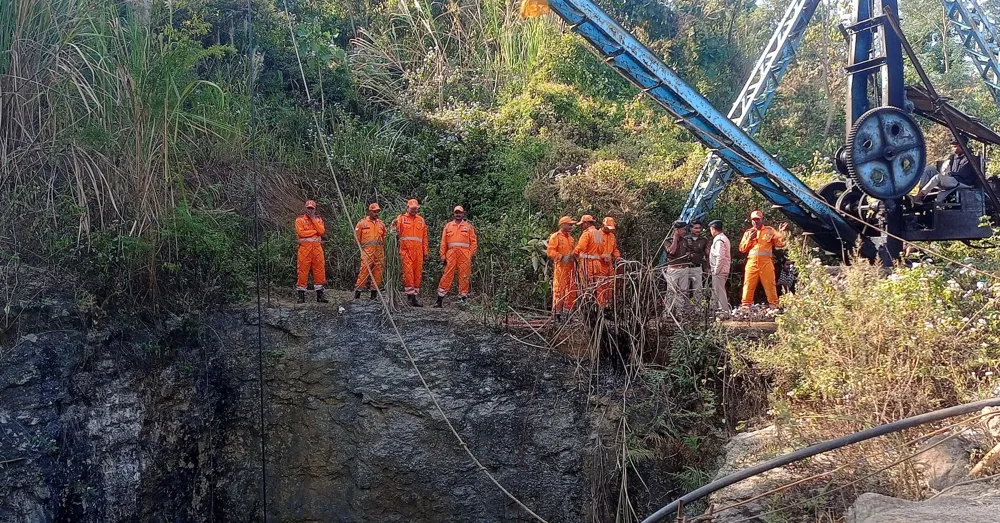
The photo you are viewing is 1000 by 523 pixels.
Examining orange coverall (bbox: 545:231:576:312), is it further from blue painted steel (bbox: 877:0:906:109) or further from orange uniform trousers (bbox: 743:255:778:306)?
blue painted steel (bbox: 877:0:906:109)

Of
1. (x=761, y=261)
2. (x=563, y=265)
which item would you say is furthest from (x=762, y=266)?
(x=563, y=265)

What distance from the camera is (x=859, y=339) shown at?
6.57 meters

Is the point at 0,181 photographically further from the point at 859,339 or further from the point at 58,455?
the point at 859,339

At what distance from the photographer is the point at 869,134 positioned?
921cm

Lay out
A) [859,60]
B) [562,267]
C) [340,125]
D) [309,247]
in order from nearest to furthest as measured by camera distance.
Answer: [859,60]
[562,267]
[309,247]
[340,125]

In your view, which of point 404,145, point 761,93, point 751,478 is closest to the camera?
point 751,478

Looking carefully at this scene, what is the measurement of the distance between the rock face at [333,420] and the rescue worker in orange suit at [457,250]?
0.80 meters

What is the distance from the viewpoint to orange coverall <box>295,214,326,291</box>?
9.91m

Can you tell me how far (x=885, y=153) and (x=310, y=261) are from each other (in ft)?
21.5

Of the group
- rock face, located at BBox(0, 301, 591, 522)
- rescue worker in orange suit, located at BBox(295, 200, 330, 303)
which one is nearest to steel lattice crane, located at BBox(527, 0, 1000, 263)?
rock face, located at BBox(0, 301, 591, 522)

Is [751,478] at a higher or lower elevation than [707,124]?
lower

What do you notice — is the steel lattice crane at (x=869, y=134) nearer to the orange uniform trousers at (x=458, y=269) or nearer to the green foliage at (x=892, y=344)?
the green foliage at (x=892, y=344)

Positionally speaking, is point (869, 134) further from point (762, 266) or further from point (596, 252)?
point (596, 252)

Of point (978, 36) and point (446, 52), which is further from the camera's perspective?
point (446, 52)
